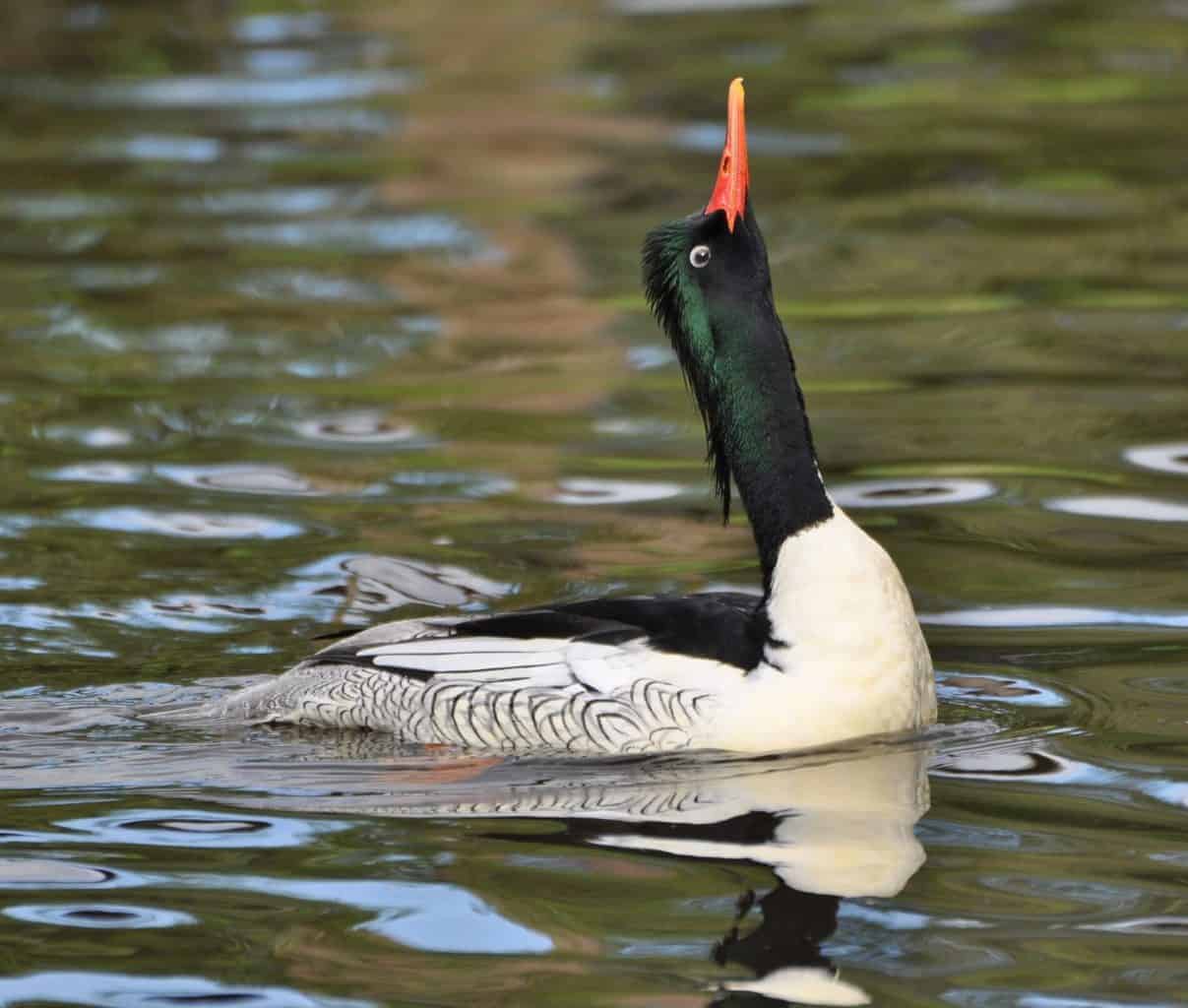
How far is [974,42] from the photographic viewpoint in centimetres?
2239

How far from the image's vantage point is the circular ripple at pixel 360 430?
473 inches

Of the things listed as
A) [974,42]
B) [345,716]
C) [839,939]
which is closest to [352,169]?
[974,42]

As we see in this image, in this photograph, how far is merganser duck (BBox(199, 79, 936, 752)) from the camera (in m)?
7.43

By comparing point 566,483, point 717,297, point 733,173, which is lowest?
point 566,483

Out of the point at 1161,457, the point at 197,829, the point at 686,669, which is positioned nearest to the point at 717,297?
the point at 686,669

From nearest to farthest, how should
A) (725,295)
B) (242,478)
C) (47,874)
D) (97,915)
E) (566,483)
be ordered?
1. (97,915)
2. (47,874)
3. (725,295)
4. (566,483)
5. (242,478)

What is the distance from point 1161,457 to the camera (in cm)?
1098

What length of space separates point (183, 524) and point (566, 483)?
1.79 m

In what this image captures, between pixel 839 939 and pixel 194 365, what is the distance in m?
8.08

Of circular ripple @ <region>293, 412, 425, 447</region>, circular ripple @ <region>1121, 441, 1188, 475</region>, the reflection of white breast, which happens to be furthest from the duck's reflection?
circular ripple @ <region>293, 412, 425, 447</region>

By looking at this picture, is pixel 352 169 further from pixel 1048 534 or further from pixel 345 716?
pixel 345 716

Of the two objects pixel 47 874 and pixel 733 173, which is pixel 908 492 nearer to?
pixel 733 173

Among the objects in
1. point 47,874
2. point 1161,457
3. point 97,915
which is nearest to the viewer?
point 97,915

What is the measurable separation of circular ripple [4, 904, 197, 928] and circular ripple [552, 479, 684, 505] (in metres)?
4.53
